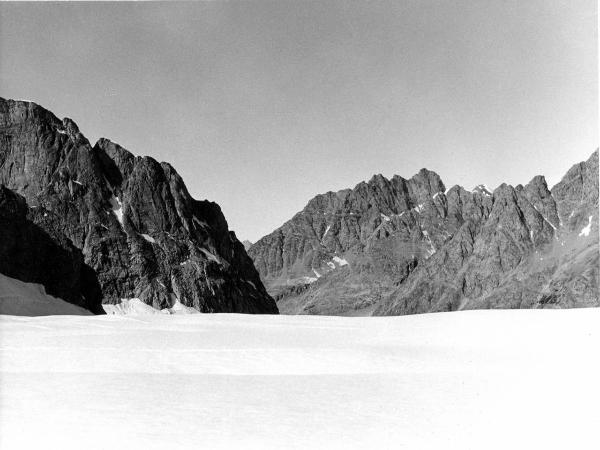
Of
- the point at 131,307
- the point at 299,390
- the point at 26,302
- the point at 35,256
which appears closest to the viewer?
the point at 299,390

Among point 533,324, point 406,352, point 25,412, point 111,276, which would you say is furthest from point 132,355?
point 111,276

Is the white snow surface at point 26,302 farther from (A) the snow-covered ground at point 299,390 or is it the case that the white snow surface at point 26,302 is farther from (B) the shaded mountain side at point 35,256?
(A) the snow-covered ground at point 299,390

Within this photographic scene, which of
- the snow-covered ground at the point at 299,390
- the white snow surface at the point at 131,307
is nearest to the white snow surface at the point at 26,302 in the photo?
the snow-covered ground at the point at 299,390

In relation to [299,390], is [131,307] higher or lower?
higher

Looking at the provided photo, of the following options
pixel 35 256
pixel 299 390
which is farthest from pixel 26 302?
pixel 299 390

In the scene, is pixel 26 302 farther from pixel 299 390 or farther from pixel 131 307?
pixel 131 307

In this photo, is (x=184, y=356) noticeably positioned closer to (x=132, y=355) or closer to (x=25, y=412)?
(x=132, y=355)
